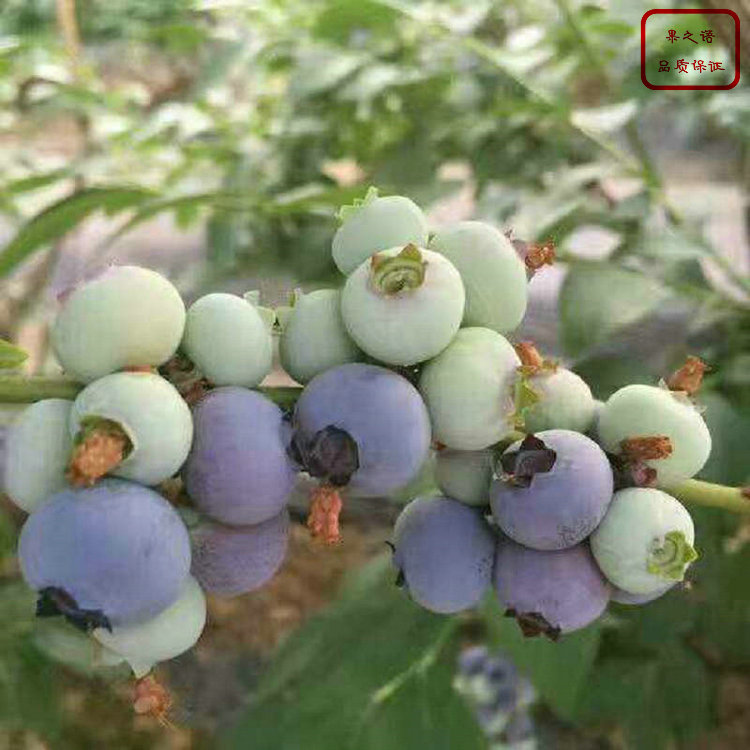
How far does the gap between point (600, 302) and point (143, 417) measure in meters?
0.50

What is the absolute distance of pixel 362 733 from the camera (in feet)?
1.86

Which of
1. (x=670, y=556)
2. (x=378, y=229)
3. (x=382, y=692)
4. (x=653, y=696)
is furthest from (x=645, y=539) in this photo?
(x=653, y=696)

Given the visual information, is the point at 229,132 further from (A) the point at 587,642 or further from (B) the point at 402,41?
(A) the point at 587,642

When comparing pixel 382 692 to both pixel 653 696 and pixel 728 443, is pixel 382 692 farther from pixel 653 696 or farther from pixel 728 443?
pixel 653 696

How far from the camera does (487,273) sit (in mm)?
292

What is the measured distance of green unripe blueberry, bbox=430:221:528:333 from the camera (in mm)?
293

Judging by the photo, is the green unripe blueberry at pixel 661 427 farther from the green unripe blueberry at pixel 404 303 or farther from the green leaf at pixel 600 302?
the green leaf at pixel 600 302

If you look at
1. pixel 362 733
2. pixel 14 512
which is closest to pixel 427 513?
pixel 362 733

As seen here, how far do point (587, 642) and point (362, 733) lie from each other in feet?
0.44

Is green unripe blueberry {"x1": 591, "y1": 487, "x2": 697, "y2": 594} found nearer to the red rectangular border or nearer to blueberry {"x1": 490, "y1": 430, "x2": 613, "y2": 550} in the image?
blueberry {"x1": 490, "y1": 430, "x2": 613, "y2": 550}

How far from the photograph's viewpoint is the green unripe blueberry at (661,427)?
0.98 ft

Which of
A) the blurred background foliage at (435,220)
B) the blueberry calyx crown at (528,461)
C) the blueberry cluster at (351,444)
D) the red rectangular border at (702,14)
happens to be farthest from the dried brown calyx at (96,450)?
the red rectangular border at (702,14)

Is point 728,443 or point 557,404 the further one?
point 728,443

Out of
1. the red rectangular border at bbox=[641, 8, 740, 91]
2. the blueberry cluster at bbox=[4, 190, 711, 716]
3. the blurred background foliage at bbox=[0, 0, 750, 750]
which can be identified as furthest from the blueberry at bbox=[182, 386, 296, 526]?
the red rectangular border at bbox=[641, 8, 740, 91]
